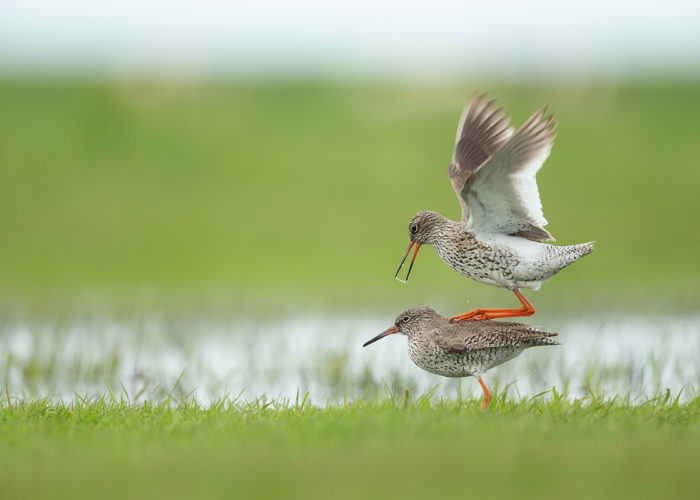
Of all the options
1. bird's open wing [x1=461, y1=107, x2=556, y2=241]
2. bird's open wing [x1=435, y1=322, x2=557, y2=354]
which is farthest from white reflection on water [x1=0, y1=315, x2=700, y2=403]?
bird's open wing [x1=461, y1=107, x2=556, y2=241]

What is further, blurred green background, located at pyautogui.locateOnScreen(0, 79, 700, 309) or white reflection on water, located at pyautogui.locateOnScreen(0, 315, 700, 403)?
blurred green background, located at pyautogui.locateOnScreen(0, 79, 700, 309)

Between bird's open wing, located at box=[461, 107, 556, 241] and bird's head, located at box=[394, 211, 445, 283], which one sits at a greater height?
bird's open wing, located at box=[461, 107, 556, 241]

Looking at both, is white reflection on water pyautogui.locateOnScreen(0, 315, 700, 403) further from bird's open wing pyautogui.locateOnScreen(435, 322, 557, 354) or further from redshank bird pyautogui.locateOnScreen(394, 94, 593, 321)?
redshank bird pyautogui.locateOnScreen(394, 94, 593, 321)

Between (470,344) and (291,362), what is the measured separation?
10.1 ft

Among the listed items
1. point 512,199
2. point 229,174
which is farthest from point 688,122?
point 512,199

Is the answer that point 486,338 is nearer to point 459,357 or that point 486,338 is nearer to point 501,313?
point 459,357

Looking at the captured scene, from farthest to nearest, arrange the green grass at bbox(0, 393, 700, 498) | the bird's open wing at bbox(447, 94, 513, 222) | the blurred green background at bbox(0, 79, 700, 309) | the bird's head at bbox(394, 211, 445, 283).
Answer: the blurred green background at bbox(0, 79, 700, 309) < the bird's open wing at bbox(447, 94, 513, 222) < the bird's head at bbox(394, 211, 445, 283) < the green grass at bbox(0, 393, 700, 498)

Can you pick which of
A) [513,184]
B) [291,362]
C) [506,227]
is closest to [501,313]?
[506,227]

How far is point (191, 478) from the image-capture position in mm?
4090

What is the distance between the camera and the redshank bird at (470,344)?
5.86 meters

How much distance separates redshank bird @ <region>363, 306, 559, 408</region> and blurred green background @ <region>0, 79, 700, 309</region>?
5737mm

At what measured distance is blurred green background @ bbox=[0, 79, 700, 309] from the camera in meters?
14.6

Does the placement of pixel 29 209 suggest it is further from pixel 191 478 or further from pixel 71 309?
pixel 191 478

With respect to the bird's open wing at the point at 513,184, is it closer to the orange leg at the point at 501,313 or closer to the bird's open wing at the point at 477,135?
the orange leg at the point at 501,313
